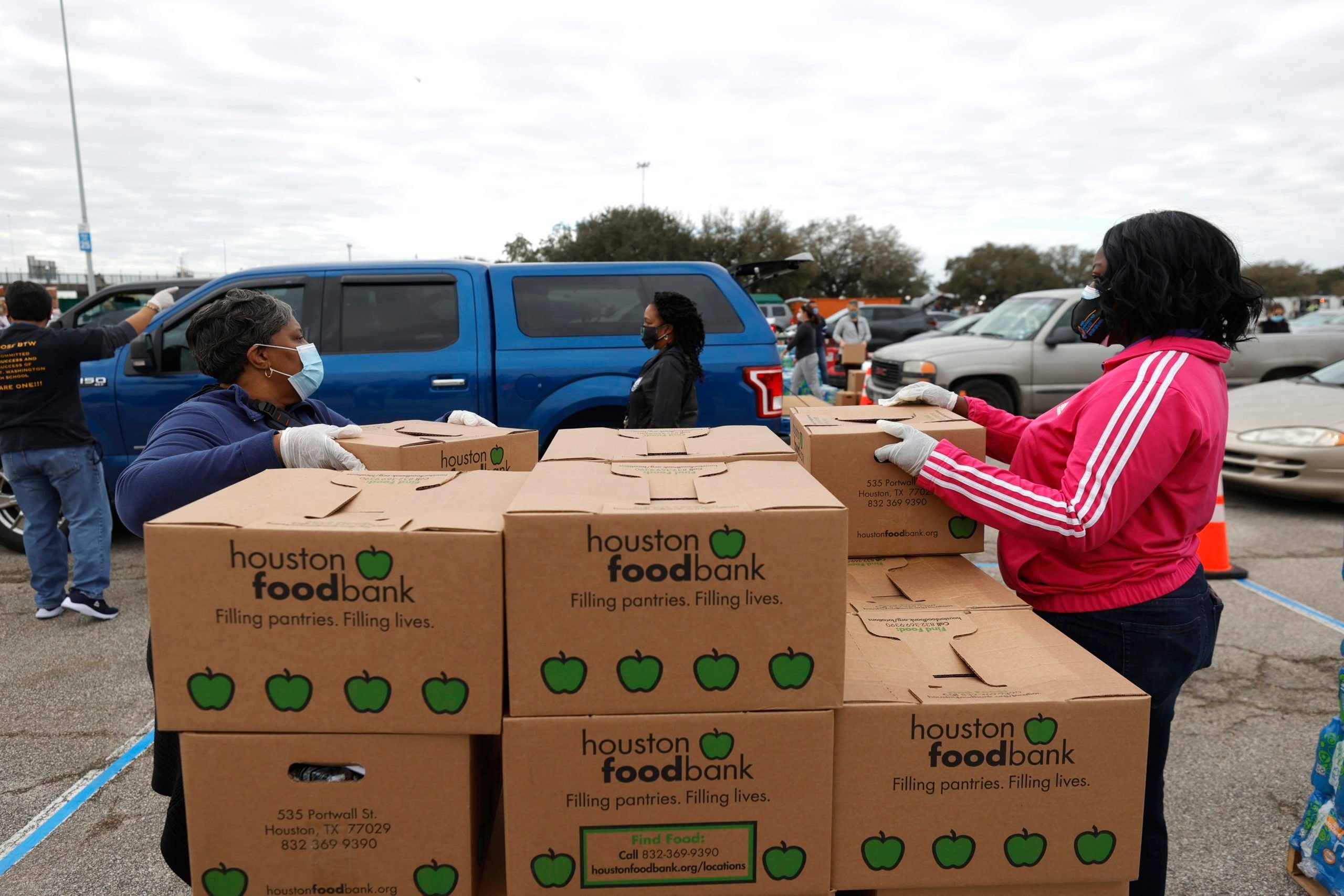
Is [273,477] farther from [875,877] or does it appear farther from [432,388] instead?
[432,388]

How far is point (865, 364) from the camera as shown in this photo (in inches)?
522

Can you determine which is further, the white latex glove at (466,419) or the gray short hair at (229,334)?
the white latex glove at (466,419)

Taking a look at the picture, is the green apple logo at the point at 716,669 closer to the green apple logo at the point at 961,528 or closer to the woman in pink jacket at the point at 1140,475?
the woman in pink jacket at the point at 1140,475

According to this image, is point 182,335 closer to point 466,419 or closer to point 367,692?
point 466,419

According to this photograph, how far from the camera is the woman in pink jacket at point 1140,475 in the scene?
1802 mm

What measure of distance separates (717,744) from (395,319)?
4.99m

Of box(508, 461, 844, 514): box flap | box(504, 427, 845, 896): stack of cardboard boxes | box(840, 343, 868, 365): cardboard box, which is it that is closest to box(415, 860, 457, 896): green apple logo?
box(504, 427, 845, 896): stack of cardboard boxes

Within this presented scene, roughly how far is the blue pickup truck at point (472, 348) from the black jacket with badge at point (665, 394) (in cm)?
67

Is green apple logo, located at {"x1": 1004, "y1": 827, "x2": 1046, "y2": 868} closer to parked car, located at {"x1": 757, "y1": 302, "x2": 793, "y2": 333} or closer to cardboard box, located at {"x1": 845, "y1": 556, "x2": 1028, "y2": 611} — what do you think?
cardboard box, located at {"x1": 845, "y1": 556, "x2": 1028, "y2": 611}

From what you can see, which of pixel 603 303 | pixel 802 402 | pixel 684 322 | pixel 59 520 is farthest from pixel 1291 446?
pixel 59 520

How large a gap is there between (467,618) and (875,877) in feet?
2.83

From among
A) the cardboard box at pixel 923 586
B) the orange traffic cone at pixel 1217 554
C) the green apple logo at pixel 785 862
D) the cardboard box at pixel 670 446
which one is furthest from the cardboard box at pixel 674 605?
the orange traffic cone at pixel 1217 554

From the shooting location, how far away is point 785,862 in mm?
1485

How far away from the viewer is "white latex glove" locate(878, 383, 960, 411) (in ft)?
8.30
